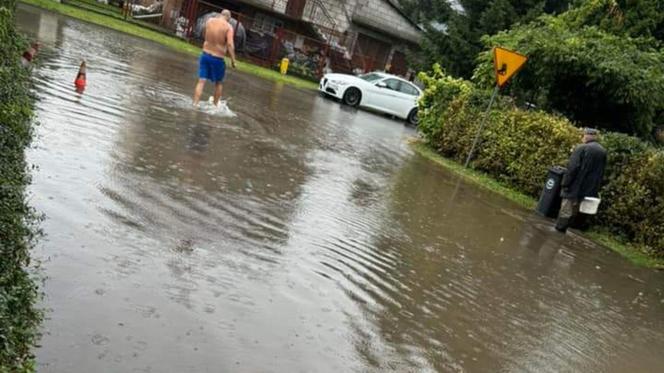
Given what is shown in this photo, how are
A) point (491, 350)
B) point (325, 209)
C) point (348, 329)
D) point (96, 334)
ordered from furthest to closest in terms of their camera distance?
point (325, 209), point (491, 350), point (348, 329), point (96, 334)

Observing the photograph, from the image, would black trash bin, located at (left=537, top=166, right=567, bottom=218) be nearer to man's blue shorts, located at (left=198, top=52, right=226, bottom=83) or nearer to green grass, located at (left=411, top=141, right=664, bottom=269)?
green grass, located at (left=411, top=141, right=664, bottom=269)

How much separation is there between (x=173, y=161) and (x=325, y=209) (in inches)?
76.5

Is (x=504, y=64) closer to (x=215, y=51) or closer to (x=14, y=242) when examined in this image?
(x=215, y=51)

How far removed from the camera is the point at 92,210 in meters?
5.71

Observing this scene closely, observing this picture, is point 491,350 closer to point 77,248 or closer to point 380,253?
point 380,253

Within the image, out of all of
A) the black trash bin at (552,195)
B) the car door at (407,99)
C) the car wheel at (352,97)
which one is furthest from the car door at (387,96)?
the black trash bin at (552,195)

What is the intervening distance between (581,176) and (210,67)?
270 inches

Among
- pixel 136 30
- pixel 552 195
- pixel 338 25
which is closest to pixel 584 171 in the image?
pixel 552 195

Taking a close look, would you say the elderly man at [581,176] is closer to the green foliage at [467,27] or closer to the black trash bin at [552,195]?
the black trash bin at [552,195]

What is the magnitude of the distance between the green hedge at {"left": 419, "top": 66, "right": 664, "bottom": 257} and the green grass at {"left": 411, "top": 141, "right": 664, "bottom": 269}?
0.17 m

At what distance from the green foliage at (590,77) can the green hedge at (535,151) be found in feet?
6.34

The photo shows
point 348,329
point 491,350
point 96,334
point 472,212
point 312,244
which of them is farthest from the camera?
point 472,212

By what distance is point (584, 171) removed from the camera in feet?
35.1

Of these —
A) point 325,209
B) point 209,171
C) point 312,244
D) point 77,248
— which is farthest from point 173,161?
point 77,248
